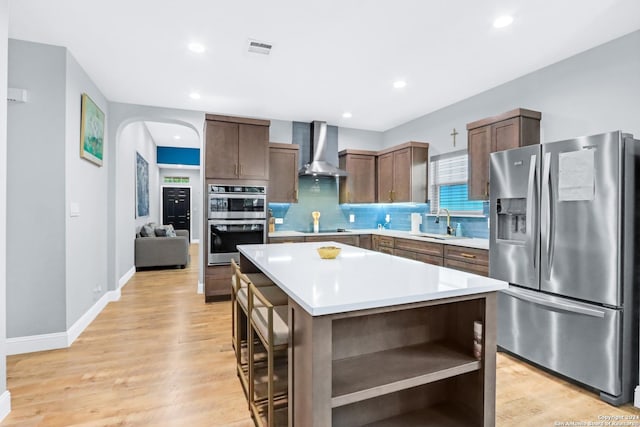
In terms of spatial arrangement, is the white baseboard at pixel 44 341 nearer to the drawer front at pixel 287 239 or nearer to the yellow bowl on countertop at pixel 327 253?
the drawer front at pixel 287 239

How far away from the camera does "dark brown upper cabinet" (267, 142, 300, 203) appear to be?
492 centimetres

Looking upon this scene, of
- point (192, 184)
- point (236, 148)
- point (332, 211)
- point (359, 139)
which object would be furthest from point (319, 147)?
point (192, 184)

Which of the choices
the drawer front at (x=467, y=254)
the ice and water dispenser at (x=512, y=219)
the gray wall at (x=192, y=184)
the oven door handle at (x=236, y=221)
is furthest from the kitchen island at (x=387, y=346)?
the gray wall at (x=192, y=184)

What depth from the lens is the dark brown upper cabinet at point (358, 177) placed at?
5.48 metres

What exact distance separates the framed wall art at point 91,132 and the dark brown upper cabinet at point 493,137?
416cm

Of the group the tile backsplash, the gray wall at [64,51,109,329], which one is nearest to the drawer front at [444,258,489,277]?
the tile backsplash

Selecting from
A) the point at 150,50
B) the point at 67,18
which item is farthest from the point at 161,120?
the point at 67,18

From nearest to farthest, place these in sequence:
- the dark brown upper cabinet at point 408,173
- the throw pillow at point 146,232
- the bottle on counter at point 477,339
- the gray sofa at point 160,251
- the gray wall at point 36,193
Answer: the bottle on counter at point 477,339 < the gray wall at point 36,193 < the dark brown upper cabinet at point 408,173 < the gray sofa at point 160,251 < the throw pillow at point 146,232

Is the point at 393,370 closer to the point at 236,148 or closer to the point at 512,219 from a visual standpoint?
the point at 512,219

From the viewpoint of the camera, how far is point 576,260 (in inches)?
90.8

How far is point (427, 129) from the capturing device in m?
5.00

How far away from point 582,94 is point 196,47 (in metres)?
3.58

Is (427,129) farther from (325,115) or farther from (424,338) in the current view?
(424,338)

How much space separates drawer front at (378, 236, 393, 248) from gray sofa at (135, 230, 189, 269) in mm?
3937
